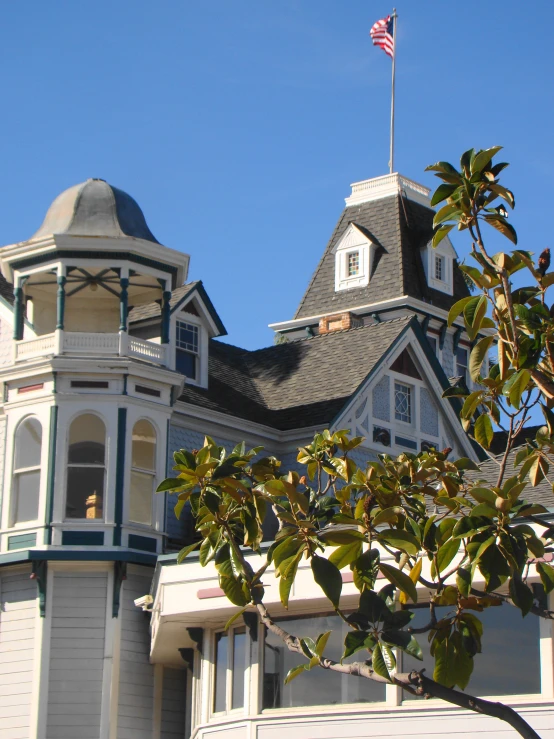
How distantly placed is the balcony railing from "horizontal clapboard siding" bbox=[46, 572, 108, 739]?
12.9 feet

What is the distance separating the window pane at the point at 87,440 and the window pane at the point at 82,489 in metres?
0.27

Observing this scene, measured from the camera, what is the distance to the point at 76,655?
22656 mm

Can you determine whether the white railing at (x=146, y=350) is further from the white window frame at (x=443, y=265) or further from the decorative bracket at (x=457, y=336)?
the white window frame at (x=443, y=265)

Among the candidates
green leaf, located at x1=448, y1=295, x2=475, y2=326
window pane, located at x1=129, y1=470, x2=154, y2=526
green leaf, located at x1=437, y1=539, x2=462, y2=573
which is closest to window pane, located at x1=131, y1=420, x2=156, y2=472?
window pane, located at x1=129, y1=470, x2=154, y2=526

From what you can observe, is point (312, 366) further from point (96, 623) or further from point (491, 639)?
point (491, 639)

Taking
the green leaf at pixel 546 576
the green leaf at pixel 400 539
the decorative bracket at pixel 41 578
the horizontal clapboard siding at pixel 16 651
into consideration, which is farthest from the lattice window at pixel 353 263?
the green leaf at pixel 400 539

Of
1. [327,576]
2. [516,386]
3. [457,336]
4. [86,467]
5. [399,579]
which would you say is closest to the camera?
[327,576]

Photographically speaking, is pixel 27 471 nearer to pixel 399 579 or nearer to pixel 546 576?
pixel 546 576

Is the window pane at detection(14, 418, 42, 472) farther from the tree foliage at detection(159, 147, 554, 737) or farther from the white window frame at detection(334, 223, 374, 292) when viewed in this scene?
the white window frame at detection(334, 223, 374, 292)

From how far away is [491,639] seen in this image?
1803cm

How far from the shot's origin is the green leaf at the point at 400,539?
31.2ft

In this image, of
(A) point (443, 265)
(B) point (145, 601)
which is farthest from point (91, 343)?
(A) point (443, 265)

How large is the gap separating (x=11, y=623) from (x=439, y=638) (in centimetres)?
1463

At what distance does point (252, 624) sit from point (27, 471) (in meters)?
5.94
